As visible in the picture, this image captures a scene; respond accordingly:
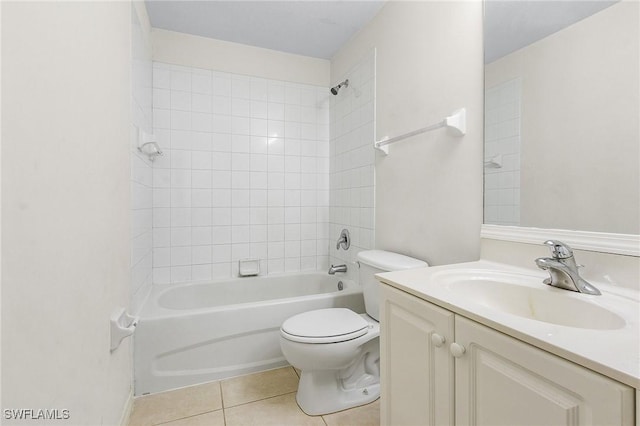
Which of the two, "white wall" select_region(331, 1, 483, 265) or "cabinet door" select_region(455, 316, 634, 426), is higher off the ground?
"white wall" select_region(331, 1, 483, 265)

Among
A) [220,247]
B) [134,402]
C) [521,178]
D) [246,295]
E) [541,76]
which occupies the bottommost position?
[134,402]

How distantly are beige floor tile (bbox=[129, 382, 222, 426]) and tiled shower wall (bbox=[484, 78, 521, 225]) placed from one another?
5.46 ft

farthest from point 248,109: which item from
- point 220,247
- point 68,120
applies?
point 68,120

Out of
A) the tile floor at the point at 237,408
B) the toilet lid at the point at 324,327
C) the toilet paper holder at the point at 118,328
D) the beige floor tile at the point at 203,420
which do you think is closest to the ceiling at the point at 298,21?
the toilet lid at the point at 324,327

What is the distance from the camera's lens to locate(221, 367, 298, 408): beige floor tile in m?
1.60

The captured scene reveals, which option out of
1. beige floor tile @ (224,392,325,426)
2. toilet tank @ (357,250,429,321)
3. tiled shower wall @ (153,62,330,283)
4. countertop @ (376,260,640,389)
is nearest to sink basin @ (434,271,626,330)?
countertop @ (376,260,640,389)

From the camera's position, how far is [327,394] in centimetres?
150

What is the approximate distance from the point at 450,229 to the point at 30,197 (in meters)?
1.54

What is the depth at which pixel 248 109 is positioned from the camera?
8.31 ft

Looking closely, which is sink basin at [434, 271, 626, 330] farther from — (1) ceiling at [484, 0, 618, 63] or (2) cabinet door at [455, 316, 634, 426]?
(1) ceiling at [484, 0, 618, 63]

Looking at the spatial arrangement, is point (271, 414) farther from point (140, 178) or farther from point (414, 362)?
point (140, 178)

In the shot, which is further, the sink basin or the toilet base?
the toilet base

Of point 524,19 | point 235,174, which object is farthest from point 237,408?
point 524,19

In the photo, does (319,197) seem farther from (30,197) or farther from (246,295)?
(30,197)
